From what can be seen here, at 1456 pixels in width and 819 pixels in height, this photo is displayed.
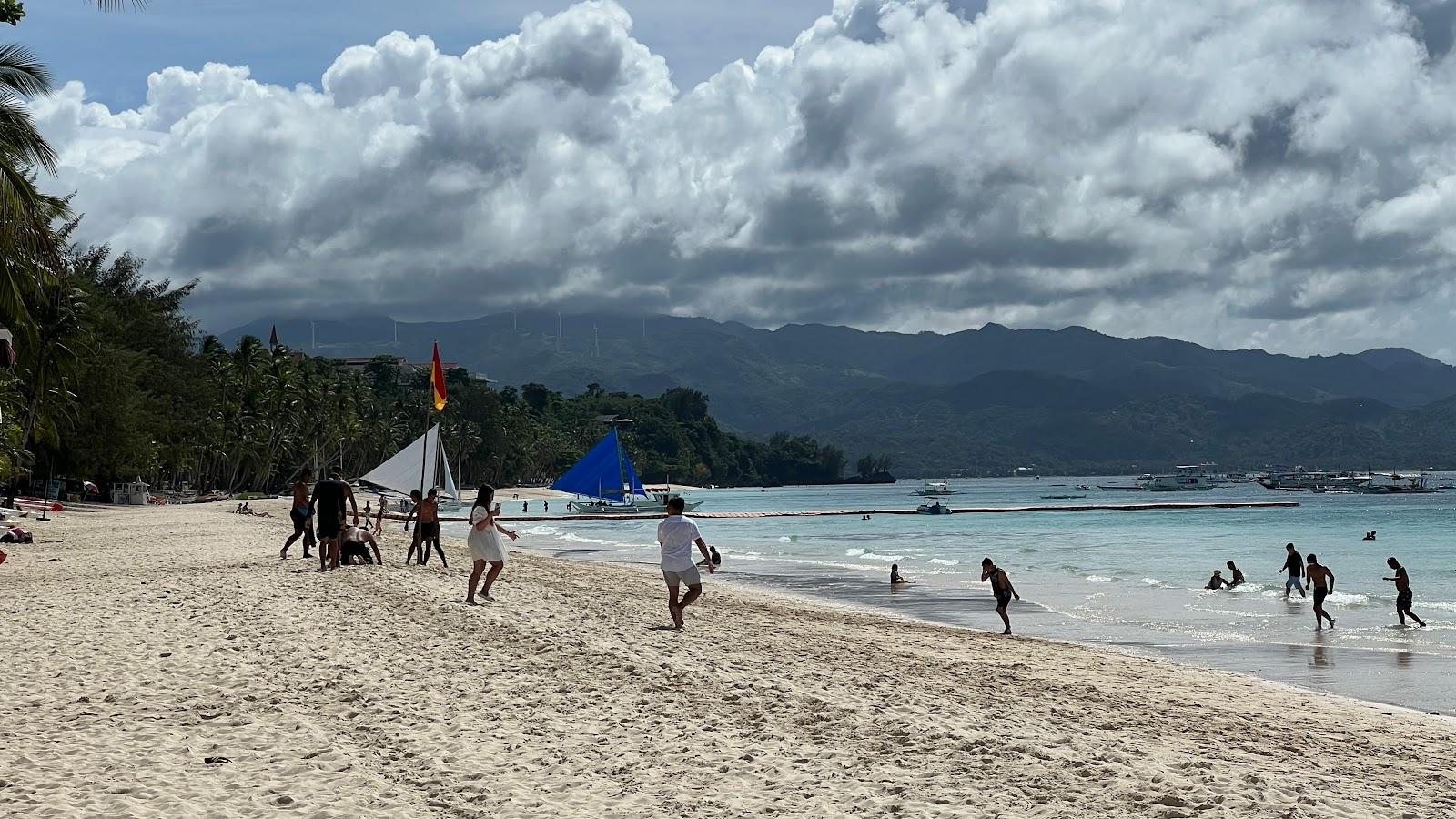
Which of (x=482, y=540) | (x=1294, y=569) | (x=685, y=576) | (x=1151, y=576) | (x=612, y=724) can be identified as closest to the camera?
(x=612, y=724)

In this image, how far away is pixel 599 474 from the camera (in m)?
74.9

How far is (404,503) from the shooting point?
258ft

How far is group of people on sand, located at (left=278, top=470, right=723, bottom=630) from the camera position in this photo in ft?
45.8

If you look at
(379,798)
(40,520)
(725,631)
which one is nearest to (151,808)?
(379,798)

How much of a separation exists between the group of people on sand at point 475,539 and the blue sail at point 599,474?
168 ft

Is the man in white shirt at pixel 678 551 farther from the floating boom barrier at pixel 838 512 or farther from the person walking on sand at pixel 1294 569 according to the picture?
the floating boom barrier at pixel 838 512

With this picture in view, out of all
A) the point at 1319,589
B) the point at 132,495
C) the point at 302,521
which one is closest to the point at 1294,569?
the point at 1319,589

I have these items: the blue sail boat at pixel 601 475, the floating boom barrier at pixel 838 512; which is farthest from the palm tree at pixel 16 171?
the blue sail boat at pixel 601 475

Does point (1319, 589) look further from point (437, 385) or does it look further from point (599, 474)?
point (599, 474)

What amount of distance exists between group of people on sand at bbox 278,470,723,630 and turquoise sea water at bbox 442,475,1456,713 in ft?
22.3

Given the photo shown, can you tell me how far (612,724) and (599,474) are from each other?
220ft

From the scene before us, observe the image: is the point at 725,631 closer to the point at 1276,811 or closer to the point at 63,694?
the point at 63,694

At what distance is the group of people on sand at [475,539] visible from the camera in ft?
45.8

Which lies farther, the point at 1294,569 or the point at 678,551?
the point at 1294,569
